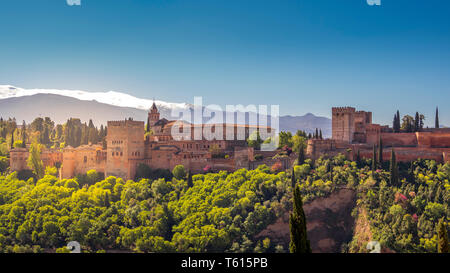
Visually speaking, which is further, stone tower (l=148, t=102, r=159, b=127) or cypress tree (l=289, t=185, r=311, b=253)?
stone tower (l=148, t=102, r=159, b=127)

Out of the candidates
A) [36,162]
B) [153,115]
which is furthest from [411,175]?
[36,162]

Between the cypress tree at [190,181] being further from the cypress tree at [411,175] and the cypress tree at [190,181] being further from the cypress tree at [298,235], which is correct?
the cypress tree at [298,235]

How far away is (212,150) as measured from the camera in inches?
1412

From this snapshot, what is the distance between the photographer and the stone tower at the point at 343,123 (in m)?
34.5

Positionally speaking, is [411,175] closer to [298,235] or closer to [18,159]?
[298,235]

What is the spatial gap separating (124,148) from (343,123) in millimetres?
16674

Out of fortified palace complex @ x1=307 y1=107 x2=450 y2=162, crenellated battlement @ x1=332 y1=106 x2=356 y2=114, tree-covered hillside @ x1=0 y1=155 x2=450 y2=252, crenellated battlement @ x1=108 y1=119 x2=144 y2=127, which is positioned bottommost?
tree-covered hillside @ x1=0 y1=155 x2=450 y2=252

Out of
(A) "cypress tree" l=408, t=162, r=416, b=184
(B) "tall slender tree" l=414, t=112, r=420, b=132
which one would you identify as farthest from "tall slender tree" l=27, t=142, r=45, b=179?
(B) "tall slender tree" l=414, t=112, r=420, b=132

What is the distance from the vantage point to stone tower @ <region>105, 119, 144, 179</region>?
1359 inches

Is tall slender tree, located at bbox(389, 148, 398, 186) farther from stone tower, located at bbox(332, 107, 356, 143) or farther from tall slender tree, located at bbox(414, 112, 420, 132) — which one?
tall slender tree, located at bbox(414, 112, 420, 132)

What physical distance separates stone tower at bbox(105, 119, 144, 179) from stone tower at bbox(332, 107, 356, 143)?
1497 cm

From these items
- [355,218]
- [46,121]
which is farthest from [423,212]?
[46,121]
